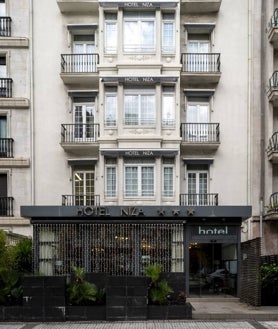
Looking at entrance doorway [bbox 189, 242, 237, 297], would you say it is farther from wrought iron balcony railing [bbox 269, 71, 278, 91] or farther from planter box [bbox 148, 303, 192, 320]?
wrought iron balcony railing [bbox 269, 71, 278, 91]

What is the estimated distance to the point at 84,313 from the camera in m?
13.2

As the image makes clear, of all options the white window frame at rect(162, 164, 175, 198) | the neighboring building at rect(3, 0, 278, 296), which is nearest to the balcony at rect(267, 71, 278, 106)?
the neighboring building at rect(3, 0, 278, 296)

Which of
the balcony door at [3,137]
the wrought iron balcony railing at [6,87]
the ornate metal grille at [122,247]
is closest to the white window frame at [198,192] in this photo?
the ornate metal grille at [122,247]

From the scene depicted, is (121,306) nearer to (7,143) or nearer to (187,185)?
(187,185)

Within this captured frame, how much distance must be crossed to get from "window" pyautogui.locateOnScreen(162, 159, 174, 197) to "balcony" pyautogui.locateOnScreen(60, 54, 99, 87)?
535 centimetres

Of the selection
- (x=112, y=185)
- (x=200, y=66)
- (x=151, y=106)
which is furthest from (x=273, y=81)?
(x=112, y=185)

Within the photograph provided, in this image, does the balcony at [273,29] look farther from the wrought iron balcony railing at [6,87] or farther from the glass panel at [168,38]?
the wrought iron balcony railing at [6,87]

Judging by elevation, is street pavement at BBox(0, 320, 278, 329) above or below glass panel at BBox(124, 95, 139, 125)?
below

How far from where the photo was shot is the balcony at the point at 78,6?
20.9m

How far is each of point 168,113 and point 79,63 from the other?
519 cm

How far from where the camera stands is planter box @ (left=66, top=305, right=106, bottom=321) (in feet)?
43.3

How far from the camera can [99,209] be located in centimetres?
1667

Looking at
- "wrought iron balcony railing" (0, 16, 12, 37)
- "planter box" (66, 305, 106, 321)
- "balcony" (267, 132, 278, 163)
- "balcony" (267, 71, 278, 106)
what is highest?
"wrought iron balcony railing" (0, 16, 12, 37)

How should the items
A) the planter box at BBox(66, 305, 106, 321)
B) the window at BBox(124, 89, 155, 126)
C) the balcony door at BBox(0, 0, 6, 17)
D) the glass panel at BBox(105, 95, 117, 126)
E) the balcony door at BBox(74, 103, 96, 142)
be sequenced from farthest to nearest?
the balcony door at BBox(0, 0, 6, 17) → the balcony door at BBox(74, 103, 96, 142) → the glass panel at BBox(105, 95, 117, 126) → the window at BBox(124, 89, 155, 126) → the planter box at BBox(66, 305, 106, 321)
